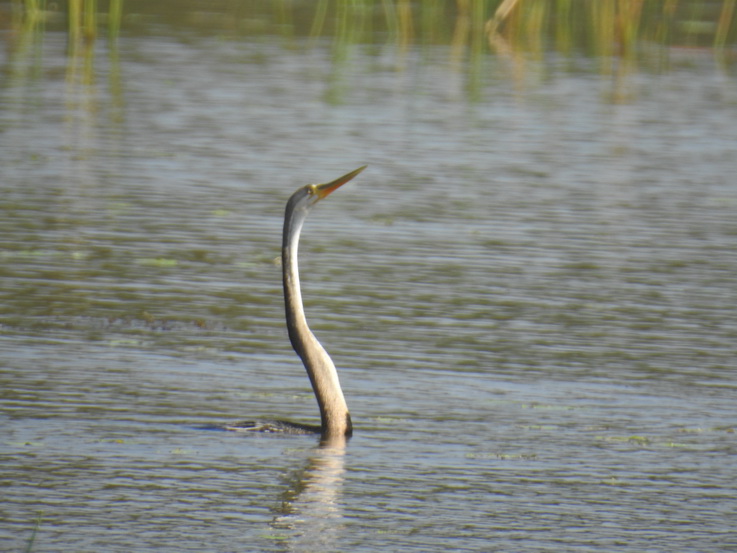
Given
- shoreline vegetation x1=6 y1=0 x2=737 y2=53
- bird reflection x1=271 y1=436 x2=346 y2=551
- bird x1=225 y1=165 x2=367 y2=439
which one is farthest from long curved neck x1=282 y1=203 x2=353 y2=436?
shoreline vegetation x1=6 y1=0 x2=737 y2=53

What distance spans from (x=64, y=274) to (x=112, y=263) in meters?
0.53

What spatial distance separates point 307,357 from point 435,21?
2620 cm

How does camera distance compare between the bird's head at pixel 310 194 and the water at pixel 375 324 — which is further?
the bird's head at pixel 310 194

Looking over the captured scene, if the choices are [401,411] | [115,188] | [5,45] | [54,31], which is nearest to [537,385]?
[401,411]

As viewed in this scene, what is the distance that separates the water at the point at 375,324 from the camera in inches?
288

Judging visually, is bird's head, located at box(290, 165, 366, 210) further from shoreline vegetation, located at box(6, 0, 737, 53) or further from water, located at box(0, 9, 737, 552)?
shoreline vegetation, located at box(6, 0, 737, 53)

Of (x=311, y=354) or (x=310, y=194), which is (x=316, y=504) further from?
(x=310, y=194)

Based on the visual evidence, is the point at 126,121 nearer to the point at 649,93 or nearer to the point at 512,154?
the point at 512,154

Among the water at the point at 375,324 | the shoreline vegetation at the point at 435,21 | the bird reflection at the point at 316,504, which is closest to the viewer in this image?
the bird reflection at the point at 316,504

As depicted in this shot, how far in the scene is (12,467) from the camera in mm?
7676

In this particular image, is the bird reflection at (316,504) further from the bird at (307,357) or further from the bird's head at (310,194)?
the bird's head at (310,194)

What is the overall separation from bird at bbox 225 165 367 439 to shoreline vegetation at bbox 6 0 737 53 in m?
19.5

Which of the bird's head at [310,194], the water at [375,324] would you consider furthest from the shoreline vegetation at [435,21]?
the bird's head at [310,194]

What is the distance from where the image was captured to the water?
7.31 metres
